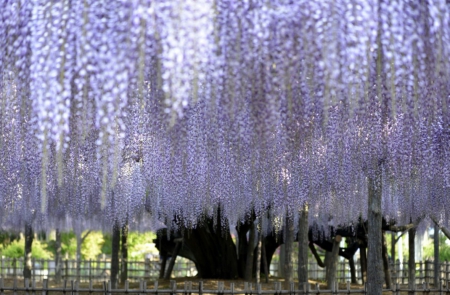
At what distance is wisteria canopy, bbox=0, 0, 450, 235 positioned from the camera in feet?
18.6

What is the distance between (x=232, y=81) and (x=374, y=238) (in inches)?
151

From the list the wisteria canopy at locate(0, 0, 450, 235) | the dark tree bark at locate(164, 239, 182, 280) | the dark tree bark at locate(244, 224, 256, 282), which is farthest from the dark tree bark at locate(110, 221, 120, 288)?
the wisteria canopy at locate(0, 0, 450, 235)

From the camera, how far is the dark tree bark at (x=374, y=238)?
9367 mm

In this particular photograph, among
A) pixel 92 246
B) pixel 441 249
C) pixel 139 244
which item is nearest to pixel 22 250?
pixel 92 246

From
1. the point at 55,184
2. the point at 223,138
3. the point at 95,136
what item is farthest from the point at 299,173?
the point at 55,184

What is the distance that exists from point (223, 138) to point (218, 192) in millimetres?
3193

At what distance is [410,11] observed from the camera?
581 centimetres

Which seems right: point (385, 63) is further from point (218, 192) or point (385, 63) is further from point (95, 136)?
point (218, 192)

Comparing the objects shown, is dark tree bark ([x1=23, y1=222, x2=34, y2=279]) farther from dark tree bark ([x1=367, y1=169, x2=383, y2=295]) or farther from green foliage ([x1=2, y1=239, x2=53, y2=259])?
dark tree bark ([x1=367, y1=169, x2=383, y2=295])

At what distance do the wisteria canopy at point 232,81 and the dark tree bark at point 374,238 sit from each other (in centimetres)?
62

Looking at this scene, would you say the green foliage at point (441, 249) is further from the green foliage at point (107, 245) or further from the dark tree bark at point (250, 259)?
the green foliage at point (107, 245)

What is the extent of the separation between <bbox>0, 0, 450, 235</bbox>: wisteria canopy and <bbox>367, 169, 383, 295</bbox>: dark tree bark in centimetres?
62

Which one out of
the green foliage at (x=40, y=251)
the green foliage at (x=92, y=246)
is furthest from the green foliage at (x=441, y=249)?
the green foliage at (x=40, y=251)

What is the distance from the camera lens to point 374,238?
936 cm
